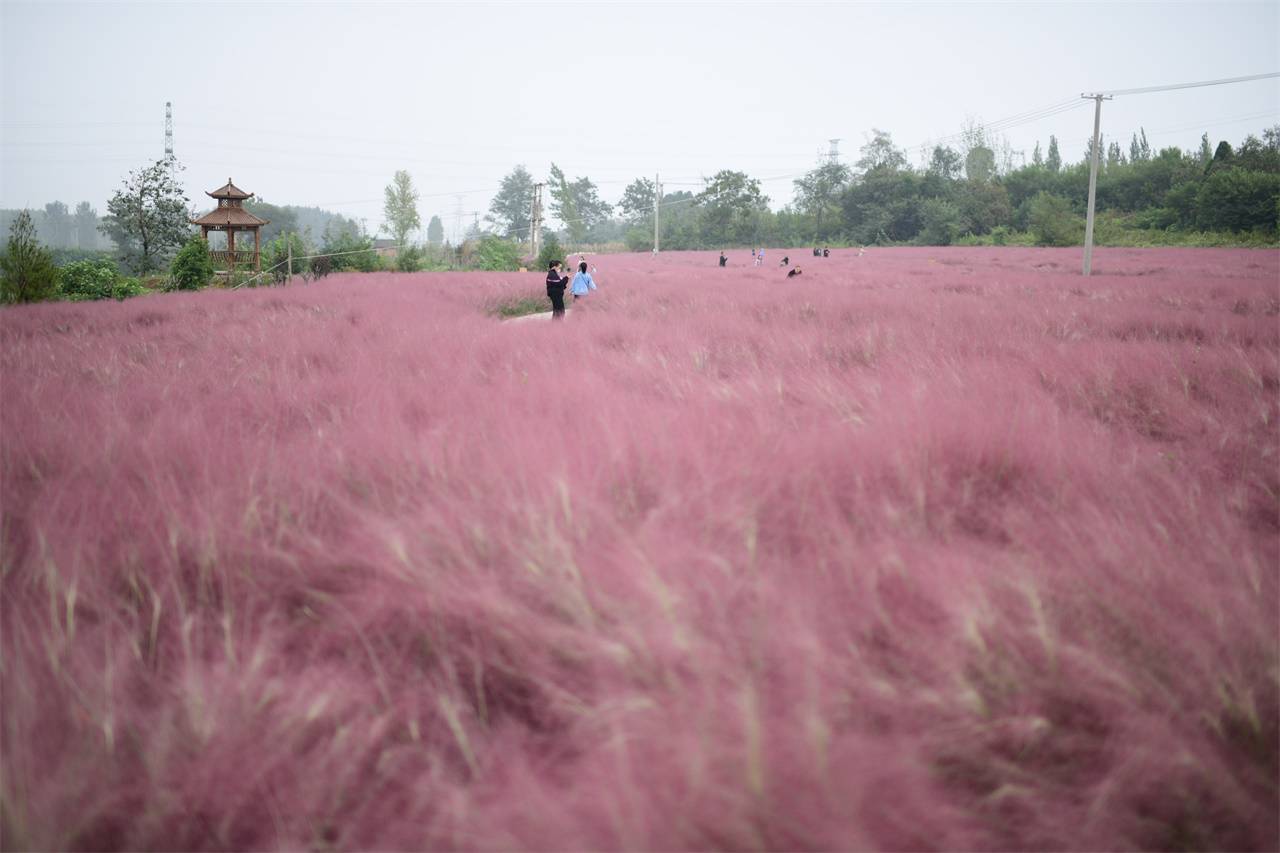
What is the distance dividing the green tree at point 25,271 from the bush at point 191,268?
7194 mm

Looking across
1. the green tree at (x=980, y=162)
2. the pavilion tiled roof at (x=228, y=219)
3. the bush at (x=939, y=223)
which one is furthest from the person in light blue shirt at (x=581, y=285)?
the green tree at (x=980, y=162)

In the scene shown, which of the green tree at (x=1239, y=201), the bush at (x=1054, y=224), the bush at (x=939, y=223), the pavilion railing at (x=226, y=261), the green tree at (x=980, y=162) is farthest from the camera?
the green tree at (x=980, y=162)

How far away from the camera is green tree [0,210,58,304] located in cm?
1227

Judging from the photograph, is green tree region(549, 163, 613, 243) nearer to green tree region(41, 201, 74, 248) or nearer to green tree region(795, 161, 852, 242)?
green tree region(795, 161, 852, 242)

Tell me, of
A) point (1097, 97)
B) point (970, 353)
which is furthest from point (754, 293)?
point (1097, 97)

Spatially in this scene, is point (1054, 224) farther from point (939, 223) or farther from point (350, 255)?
point (350, 255)

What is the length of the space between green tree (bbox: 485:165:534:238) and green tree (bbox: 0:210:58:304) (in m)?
101

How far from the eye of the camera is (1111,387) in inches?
132

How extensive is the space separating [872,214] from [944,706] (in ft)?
233

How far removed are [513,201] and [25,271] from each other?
10786cm

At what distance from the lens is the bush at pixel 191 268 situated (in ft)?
66.7

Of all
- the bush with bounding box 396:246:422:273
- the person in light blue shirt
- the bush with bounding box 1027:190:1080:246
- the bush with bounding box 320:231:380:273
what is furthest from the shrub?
the bush with bounding box 1027:190:1080:246

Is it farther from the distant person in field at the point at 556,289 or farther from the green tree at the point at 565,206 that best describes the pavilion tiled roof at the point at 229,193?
the green tree at the point at 565,206

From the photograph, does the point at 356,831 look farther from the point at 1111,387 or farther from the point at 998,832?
the point at 1111,387
